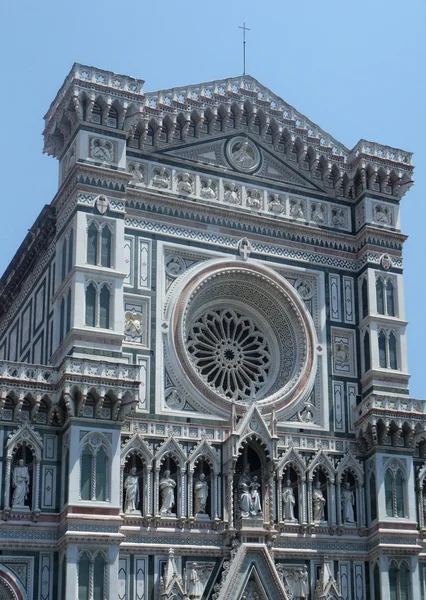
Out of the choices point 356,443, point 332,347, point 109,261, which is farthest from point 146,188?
point 356,443

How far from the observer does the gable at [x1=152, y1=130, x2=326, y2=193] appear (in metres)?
32.8

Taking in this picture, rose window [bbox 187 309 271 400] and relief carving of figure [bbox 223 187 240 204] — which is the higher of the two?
relief carving of figure [bbox 223 187 240 204]

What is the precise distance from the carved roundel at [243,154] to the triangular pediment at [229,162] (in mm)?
66

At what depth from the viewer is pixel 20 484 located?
1086 inches

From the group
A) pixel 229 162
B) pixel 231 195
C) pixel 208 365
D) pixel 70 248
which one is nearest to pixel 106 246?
pixel 70 248

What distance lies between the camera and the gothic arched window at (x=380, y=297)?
33344 mm

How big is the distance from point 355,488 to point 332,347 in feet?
12.9

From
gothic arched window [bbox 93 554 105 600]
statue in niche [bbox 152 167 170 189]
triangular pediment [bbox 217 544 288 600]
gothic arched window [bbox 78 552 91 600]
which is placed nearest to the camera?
gothic arched window [bbox 78 552 91 600]

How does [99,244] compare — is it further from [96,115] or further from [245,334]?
[245,334]

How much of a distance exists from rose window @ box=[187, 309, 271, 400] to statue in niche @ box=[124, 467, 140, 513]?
3.57 m

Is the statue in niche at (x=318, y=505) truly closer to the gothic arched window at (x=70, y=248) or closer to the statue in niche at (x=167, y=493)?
the statue in niche at (x=167, y=493)

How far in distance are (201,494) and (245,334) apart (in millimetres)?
5217

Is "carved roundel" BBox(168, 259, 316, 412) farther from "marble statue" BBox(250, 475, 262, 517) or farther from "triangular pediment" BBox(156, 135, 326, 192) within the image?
"triangular pediment" BBox(156, 135, 326, 192)

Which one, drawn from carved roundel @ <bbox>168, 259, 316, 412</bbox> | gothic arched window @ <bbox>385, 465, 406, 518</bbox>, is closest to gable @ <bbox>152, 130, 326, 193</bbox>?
carved roundel @ <bbox>168, 259, 316, 412</bbox>
